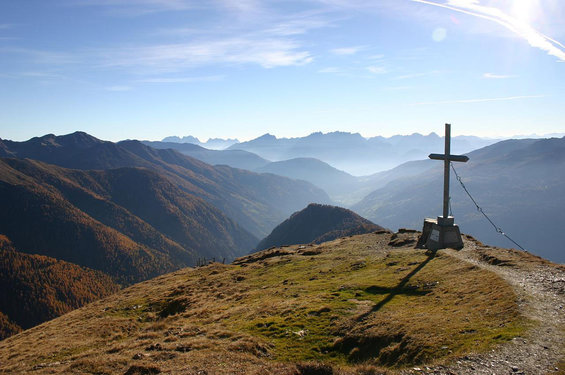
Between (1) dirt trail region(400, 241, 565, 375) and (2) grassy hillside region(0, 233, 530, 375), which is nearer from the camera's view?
(1) dirt trail region(400, 241, 565, 375)

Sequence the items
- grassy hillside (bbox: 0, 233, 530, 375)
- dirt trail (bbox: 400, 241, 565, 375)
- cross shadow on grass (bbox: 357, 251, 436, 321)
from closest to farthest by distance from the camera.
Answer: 1. dirt trail (bbox: 400, 241, 565, 375)
2. grassy hillside (bbox: 0, 233, 530, 375)
3. cross shadow on grass (bbox: 357, 251, 436, 321)

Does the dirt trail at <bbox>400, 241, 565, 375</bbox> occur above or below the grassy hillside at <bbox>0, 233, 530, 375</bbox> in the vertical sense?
above

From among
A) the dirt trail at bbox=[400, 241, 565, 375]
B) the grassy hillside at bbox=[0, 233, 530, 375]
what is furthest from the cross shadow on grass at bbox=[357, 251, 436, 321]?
the dirt trail at bbox=[400, 241, 565, 375]

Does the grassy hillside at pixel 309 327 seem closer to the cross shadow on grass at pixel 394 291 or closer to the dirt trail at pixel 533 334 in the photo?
the cross shadow on grass at pixel 394 291

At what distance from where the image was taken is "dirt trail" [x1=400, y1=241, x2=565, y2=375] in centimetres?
1427

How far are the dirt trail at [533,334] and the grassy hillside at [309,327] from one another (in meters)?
0.65

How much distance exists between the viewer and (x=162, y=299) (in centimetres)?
4559

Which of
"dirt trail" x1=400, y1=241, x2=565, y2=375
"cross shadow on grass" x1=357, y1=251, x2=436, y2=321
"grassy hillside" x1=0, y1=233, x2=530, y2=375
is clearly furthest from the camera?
"cross shadow on grass" x1=357, y1=251, x2=436, y2=321

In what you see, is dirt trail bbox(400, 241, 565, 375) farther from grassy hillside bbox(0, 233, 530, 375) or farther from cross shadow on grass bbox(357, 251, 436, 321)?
cross shadow on grass bbox(357, 251, 436, 321)

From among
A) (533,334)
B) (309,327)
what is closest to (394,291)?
(309,327)

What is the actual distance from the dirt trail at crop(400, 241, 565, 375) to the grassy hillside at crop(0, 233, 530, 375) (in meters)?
0.65

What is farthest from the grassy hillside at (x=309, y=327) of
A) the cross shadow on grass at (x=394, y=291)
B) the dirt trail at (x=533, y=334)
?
Result: the dirt trail at (x=533, y=334)

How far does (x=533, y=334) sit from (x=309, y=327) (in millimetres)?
12887

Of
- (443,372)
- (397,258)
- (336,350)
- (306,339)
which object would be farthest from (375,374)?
(397,258)
